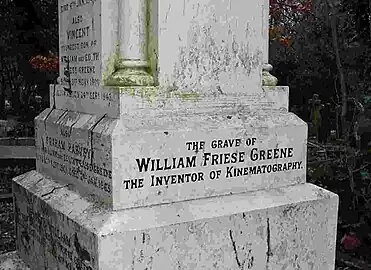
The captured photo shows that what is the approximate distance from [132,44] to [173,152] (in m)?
0.60

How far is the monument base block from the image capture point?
2.66 m

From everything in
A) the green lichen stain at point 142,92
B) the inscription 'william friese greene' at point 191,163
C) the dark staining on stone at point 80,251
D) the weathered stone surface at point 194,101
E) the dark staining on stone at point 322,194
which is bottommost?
the dark staining on stone at point 80,251

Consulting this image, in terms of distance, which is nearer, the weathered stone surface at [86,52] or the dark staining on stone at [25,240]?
the weathered stone surface at [86,52]

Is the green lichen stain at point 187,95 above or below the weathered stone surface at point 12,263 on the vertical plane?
above

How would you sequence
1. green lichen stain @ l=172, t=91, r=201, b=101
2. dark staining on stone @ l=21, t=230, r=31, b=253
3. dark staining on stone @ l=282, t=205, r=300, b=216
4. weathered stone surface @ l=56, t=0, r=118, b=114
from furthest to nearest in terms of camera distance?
dark staining on stone @ l=21, t=230, r=31, b=253 < dark staining on stone @ l=282, t=205, r=300, b=216 < green lichen stain @ l=172, t=91, r=201, b=101 < weathered stone surface @ l=56, t=0, r=118, b=114

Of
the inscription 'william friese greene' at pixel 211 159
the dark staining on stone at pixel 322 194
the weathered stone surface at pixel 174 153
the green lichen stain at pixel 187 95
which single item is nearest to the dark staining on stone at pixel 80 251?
the weathered stone surface at pixel 174 153

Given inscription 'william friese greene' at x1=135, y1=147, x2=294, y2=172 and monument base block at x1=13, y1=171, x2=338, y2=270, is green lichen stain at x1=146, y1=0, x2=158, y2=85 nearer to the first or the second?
inscription 'william friese greene' at x1=135, y1=147, x2=294, y2=172

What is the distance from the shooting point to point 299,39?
15.4 metres

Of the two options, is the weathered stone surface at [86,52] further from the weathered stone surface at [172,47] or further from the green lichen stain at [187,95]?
the green lichen stain at [187,95]

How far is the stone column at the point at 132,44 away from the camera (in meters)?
2.87

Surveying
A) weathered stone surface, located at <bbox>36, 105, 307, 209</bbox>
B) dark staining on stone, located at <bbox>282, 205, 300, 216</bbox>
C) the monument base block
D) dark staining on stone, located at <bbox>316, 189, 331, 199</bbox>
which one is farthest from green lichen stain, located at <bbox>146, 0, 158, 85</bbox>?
dark staining on stone, located at <bbox>316, 189, 331, 199</bbox>

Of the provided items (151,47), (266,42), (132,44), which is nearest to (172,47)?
(151,47)

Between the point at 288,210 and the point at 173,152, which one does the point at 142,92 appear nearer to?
the point at 173,152

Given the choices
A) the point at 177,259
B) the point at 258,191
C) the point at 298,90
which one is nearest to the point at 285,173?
the point at 258,191
